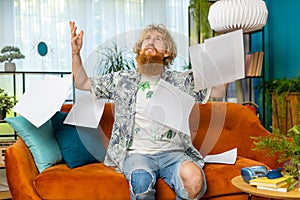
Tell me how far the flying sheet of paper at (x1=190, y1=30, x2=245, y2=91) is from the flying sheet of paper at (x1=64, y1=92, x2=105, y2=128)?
64cm

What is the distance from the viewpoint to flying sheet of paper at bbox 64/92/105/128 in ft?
8.41

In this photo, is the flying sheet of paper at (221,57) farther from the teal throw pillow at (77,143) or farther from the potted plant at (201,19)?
the potted plant at (201,19)

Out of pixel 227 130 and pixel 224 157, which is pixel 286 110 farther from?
pixel 224 157

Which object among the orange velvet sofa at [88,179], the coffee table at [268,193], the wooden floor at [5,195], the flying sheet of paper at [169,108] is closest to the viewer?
the coffee table at [268,193]

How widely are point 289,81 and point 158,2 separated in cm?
175

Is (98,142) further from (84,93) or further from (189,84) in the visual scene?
(189,84)

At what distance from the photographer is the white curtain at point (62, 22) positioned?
173 inches

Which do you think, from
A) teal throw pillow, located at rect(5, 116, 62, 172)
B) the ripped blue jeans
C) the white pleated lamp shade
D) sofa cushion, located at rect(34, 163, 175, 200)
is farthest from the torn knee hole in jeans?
the white pleated lamp shade

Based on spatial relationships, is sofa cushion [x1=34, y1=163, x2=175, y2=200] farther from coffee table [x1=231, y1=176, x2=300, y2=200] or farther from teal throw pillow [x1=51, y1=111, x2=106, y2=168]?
coffee table [x1=231, y1=176, x2=300, y2=200]

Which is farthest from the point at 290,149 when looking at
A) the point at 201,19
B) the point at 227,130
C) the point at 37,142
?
the point at 201,19

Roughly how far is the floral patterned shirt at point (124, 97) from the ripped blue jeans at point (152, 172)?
82 mm

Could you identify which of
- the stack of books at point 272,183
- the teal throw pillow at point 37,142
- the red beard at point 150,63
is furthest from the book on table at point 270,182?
the teal throw pillow at point 37,142

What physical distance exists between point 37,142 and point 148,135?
22.8 inches

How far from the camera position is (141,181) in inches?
84.4
